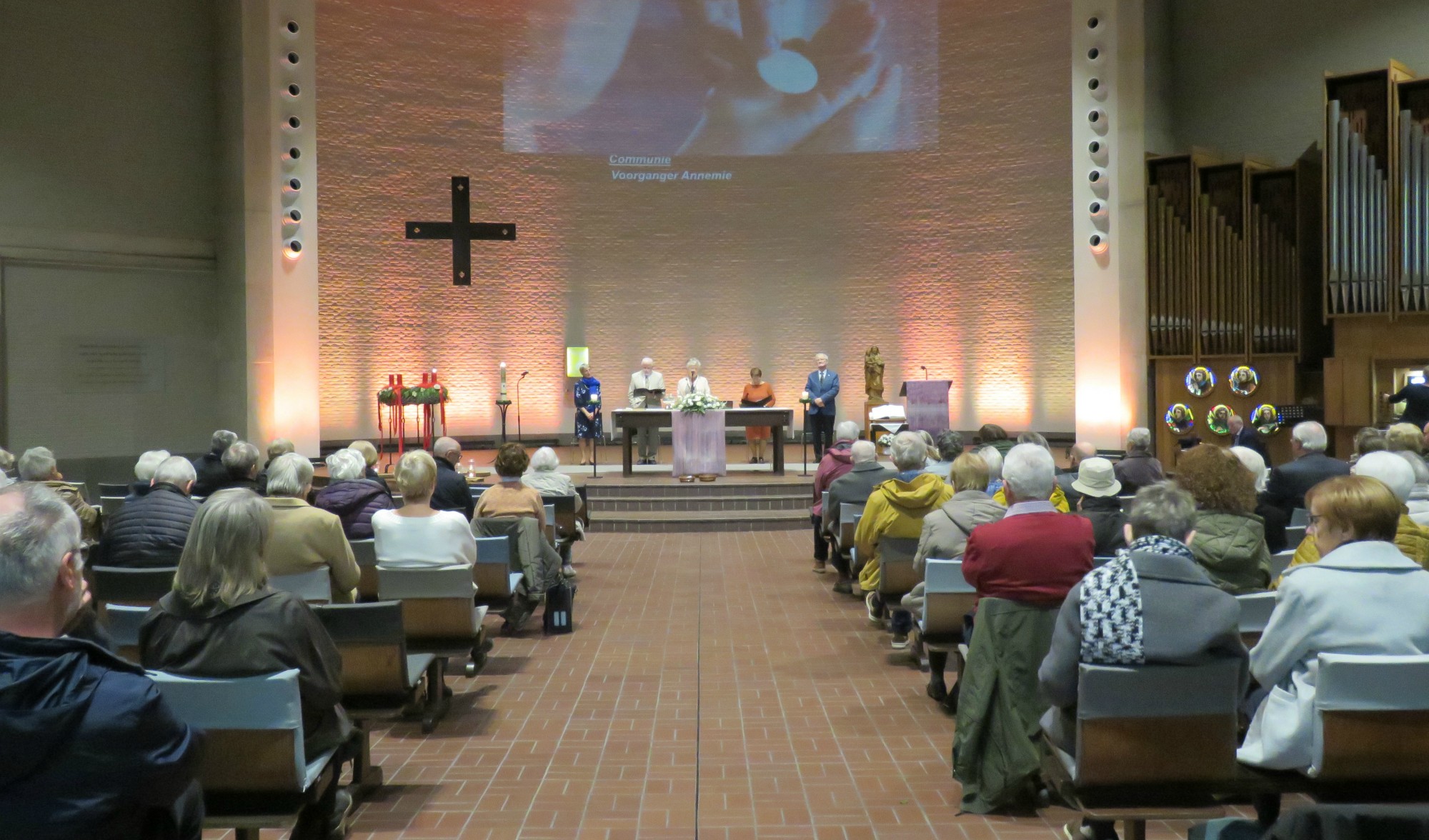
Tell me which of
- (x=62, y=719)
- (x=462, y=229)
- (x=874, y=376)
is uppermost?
(x=462, y=229)

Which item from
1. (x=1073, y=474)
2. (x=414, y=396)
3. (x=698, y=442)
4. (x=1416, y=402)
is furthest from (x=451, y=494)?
(x=1416, y=402)

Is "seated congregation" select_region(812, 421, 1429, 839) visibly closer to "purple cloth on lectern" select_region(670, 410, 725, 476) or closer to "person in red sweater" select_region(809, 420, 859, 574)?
"person in red sweater" select_region(809, 420, 859, 574)

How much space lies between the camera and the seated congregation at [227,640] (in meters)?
1.90

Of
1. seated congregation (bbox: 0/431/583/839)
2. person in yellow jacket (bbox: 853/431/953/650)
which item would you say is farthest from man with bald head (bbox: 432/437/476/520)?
person in yellow jacket (bbox: 853/431/953/650)

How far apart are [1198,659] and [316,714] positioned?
8.26ft

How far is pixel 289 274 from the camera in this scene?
1448cm

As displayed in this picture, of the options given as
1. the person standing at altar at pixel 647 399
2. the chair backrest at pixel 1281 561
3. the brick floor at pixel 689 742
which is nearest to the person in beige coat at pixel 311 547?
the brick floor at pixel 689 742

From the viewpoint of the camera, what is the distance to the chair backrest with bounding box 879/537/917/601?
6.16 m

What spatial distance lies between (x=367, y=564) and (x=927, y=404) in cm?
939

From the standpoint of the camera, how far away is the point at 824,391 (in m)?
14.8

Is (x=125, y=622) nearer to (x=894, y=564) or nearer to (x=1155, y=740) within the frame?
(x=1155, y=740)

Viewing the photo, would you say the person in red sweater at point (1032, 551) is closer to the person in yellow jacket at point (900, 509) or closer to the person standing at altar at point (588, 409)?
the person in yellow jacket at point (900, 509)

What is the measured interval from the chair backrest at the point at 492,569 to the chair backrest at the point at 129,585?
1506mm

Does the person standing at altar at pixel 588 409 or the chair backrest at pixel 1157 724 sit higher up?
the person standing at altar at pixel 588 409
